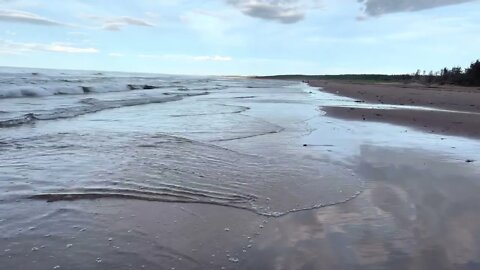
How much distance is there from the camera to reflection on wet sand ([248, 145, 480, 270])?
3.22 m

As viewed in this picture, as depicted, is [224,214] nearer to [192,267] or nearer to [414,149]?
[192,267]

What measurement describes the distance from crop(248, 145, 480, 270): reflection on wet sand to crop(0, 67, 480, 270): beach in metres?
0.02

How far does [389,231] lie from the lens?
12.6ft

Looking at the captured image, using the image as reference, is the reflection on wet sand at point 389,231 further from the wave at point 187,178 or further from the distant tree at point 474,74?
the distant tree at point 474,74

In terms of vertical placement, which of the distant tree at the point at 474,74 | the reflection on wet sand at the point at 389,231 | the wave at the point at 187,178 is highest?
the distant tree at the point at 474,74

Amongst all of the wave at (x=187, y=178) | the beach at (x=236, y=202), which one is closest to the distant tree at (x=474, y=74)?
the beach at (x=236, y=202)

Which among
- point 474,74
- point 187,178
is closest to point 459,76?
point 474,74

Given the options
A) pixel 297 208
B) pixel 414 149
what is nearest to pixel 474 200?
pixel 297 208

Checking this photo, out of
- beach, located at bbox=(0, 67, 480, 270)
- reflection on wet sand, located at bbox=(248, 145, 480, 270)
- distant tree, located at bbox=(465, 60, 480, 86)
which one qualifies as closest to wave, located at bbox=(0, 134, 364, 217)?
beach, located at bbox=(0, 67, 480, 270)

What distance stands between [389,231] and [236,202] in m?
1.67

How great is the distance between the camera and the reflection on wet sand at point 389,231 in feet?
10.6

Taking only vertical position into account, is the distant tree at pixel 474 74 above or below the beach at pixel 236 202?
above

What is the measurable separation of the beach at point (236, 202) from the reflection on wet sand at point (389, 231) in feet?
0.05

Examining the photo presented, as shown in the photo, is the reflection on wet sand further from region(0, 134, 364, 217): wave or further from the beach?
region(0, 134, 364, 217): wave
